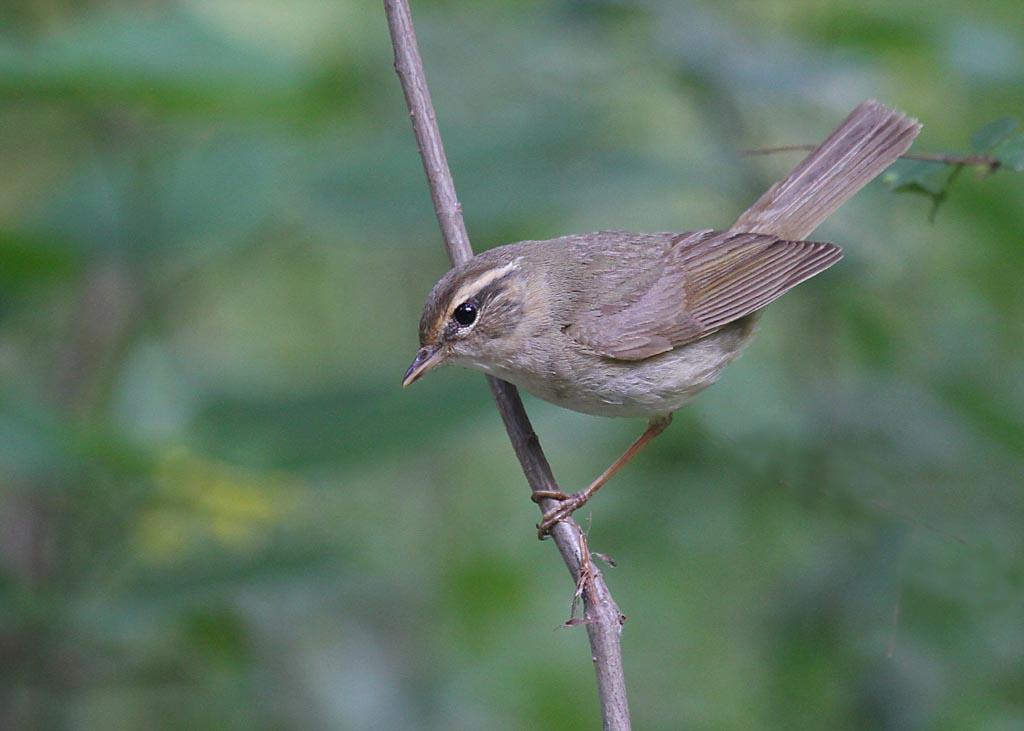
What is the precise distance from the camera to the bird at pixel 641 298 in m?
3.57

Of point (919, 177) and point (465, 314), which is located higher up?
point (465, 314)

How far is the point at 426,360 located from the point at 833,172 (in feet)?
5.65

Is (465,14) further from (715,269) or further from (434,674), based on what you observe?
(434,674)

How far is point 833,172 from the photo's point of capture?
4098 mm

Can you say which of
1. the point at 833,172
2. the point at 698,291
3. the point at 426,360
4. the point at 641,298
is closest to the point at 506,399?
the point at 426,360

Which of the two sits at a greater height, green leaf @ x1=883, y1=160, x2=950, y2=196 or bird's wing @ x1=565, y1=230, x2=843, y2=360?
bird's wing @ x1=565, y1=230, x2=843, y2=360

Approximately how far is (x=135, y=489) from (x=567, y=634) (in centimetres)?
268

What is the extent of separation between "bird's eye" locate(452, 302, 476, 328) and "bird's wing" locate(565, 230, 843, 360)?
0.38 metres

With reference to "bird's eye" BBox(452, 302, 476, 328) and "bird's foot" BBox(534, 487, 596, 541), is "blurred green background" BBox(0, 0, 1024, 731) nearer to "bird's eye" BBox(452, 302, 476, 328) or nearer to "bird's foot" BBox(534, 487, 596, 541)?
"bird's eye" BBox(452, 302, 476, 328)

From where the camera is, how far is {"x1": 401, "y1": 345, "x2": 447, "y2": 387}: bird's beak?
3.49m

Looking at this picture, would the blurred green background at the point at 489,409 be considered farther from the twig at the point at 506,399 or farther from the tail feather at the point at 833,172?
the twig at the point at 506,399

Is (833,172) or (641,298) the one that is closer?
(641,298)

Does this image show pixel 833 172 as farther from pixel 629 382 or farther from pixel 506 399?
pixel 506 399

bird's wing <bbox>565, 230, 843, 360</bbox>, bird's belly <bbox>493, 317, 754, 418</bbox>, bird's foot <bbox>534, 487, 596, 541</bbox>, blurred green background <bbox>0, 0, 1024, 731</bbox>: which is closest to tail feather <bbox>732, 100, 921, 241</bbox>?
bird's wing <bbox>565, 230, 843, 360</bbox>
